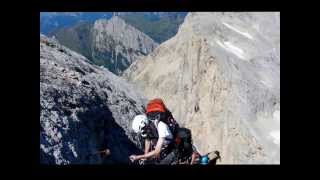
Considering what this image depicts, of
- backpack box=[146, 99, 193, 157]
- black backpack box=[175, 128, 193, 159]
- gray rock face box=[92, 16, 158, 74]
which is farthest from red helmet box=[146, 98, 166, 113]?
gray rock face box=[92, 16, 158, 74]

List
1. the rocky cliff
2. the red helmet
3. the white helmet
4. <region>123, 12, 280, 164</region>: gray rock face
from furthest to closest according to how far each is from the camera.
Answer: the rocky cliff → <region>123, 12, 280, 164</region>: gray rock face → the red helmet → the white helmet

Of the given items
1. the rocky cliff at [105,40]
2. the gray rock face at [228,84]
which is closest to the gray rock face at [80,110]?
the rocky cliff at [105,40]

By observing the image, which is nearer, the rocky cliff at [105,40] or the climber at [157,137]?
the climber at [157,137]

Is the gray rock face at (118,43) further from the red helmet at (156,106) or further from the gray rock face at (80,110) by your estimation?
the red helmet at (156,106)

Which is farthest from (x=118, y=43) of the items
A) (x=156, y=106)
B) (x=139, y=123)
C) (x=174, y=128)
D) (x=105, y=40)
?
(x=174, y=128)

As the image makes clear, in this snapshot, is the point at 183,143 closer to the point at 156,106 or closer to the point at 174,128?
the point at 174,128

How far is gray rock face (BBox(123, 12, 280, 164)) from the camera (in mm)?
14500

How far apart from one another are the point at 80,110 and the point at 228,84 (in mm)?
2065

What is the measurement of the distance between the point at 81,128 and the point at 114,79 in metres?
0.90

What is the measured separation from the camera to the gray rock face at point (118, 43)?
14.7 m

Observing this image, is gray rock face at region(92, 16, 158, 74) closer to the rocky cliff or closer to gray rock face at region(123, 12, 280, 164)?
the rocky cliff

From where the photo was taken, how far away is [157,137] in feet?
46.1
